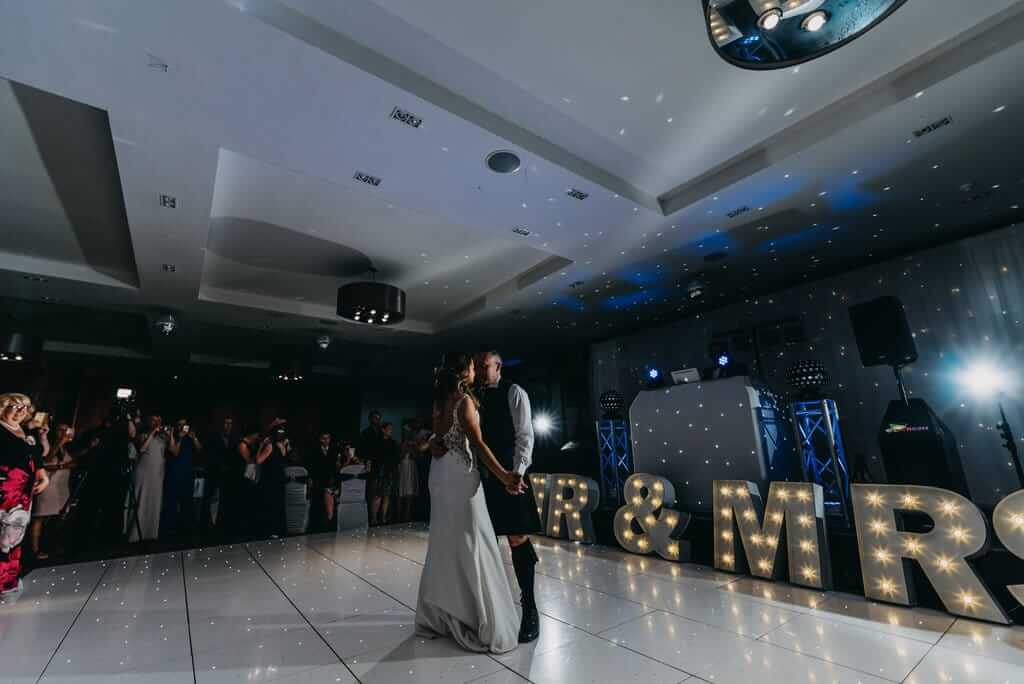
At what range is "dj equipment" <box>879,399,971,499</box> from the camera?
3672mm

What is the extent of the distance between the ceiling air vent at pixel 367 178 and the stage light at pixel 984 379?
21.0ft

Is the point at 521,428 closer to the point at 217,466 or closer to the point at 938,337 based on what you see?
the point at 938,337

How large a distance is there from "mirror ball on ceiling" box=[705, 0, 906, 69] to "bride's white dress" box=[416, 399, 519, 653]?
82.4 inches

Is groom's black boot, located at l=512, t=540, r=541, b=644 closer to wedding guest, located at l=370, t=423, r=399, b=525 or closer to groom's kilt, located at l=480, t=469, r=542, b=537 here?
groom's kilt, located at l=480, t=469, r=542, b=537

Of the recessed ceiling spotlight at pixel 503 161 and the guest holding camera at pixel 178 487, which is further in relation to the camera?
the guest holding camera at pixel 178 487

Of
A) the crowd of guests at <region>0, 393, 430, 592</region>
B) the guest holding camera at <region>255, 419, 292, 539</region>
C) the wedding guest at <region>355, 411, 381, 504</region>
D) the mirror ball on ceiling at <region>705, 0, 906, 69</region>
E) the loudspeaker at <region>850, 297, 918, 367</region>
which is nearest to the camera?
the mirror ball on ceiling at <region>705, 0, 906, 69</region>

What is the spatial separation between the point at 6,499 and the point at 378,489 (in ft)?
14.3

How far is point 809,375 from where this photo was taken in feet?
15.1

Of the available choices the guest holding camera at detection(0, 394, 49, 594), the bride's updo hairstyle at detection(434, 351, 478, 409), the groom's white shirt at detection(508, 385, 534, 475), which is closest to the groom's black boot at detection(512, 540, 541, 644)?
the groom's white shirt at detection(508, 385, 534, 475)

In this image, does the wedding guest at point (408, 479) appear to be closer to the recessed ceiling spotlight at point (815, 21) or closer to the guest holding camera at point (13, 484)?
the guest holding camera at point (13, 484)

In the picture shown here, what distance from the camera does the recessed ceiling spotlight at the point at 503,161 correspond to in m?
3.10

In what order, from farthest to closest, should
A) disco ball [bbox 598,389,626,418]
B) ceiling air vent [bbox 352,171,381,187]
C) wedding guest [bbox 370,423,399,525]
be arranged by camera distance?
wedding guest [bbox 370,423,399,525], disco ball [bbox 598,389,626,418], ceiling air vent [bbox 352,171,381,187]

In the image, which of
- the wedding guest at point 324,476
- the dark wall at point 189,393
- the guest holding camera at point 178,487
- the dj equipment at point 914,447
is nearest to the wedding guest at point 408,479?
the wedding guest at point 324,476

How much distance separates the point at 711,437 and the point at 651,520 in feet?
4.26
